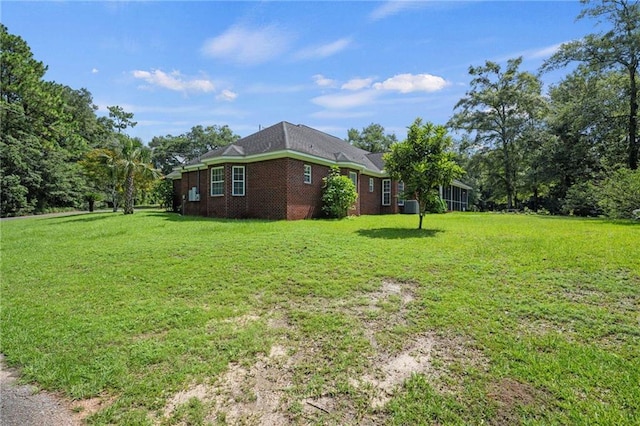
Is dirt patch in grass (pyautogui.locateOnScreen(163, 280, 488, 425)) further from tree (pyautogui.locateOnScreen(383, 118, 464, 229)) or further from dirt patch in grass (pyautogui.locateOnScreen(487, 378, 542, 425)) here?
tree (pyautogui.locateOnScreen(383, 118, 464, 229))

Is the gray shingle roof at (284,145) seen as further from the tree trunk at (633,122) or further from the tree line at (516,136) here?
the tree trunk at (633,122)

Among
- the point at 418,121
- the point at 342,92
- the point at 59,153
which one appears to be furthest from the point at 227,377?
the point at 59,153

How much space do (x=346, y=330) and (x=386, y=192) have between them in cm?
1955

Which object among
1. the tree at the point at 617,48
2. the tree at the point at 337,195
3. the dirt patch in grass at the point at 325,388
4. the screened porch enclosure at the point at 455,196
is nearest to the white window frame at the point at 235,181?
the tree at the point at 337,195

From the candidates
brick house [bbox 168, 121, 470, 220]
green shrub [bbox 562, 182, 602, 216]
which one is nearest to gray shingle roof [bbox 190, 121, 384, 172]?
brick house [bbox 168, 121, 470, 220]

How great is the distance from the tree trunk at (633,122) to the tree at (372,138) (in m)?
27.3

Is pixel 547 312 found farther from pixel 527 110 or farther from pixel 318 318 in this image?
pixel 527 110

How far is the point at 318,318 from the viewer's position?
475cm

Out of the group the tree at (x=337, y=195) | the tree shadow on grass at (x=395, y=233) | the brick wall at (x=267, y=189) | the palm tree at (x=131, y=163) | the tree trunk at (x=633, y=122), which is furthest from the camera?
the tree trunk at (x=633, y=122)

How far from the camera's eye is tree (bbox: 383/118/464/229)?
448 inches

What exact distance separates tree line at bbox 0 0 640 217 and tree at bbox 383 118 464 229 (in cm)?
944

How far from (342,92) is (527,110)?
19.8 metres

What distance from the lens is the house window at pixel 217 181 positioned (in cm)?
1753

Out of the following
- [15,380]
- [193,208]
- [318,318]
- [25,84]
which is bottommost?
[15,380]
